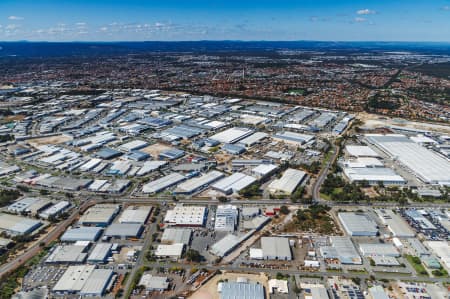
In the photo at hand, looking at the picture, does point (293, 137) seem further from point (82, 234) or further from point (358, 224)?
point (82, 234)

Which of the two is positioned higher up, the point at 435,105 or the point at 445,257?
the point at 435,105

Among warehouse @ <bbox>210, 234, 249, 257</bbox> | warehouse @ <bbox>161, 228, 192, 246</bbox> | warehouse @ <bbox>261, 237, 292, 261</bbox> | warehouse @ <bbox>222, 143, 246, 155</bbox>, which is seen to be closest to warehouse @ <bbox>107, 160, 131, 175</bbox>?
warehouse @ <bbox>222, 143, 246, 155</bbox>

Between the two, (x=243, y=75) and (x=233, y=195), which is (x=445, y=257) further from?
(x=243, y=75)

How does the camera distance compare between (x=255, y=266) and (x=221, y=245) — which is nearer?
(x=255, y=266)

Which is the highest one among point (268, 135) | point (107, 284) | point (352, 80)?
point (352, 80)

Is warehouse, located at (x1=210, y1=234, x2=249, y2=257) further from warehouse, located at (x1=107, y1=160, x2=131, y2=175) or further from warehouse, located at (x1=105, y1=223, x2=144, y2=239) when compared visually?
warehouse, located at (x1=107, y1=160, x2=131, y2=175)

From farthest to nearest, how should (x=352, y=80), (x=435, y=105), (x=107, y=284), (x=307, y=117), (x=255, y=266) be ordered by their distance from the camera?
(x=352, y=80)
(x=435, y=105)
(x=307, y=117)
(x=255, y=266)
(x=107, y=284)

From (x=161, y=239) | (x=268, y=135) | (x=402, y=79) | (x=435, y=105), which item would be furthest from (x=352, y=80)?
(x=161, y=239)

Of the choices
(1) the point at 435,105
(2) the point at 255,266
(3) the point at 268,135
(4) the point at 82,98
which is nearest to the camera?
(2) the point at 255,266

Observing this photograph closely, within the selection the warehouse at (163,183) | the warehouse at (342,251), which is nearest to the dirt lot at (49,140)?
the warehouse at (163,183)
